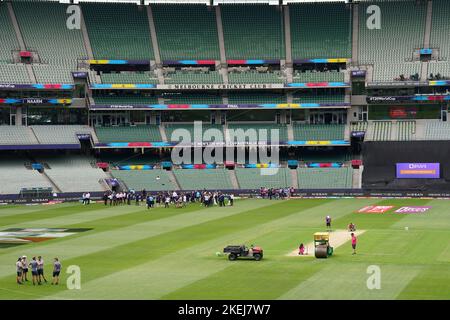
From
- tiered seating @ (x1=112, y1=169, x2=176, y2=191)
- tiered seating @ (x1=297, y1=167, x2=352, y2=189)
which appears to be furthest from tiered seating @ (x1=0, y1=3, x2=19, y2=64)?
tiered seating @ (x1=297, y1=167, x2=352, y2=189)

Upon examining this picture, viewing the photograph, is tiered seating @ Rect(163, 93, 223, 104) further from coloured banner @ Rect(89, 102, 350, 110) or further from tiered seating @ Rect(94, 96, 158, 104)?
tiered seating @ Rect(94, 96, 158, 104)

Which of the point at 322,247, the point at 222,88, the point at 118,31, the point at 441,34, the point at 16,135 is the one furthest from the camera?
the point at 118,31

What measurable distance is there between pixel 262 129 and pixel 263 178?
7807 mm

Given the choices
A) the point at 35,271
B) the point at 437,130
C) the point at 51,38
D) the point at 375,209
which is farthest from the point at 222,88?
the point at 35,271

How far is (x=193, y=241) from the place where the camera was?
43.3 m

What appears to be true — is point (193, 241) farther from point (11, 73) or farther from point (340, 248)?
point (11, 73)

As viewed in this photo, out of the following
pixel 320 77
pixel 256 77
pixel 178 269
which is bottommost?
pixel 178 269

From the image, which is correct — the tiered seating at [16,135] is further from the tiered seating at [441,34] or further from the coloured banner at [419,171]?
the tiered seating at [441,34]

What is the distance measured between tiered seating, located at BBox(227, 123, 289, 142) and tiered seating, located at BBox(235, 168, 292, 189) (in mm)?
4484

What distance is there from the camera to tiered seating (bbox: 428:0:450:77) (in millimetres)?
84875

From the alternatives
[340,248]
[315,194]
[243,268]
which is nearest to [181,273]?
[243,268]

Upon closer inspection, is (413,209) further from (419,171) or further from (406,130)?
(406,130)

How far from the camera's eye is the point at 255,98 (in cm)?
8669

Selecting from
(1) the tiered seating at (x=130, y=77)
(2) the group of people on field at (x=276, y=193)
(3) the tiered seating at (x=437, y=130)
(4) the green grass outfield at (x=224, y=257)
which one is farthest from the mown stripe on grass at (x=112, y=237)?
(3) the tiered seating at (x=437, y=130)
